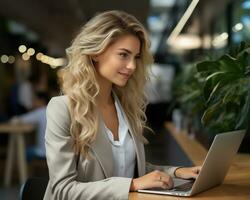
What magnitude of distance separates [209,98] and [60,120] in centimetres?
82

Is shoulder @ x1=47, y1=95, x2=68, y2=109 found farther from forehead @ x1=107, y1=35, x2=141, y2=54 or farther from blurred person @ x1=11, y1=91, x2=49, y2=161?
blurred person @ x1=11, y1=91, x2=49, y2=161

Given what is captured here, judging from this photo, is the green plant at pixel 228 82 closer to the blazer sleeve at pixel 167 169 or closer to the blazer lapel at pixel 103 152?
the blazer sleeve at pixel 167 169

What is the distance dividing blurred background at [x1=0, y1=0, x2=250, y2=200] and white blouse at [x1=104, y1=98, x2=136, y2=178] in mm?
382

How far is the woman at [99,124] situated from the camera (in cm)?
192

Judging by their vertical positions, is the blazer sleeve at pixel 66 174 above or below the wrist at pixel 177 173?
above

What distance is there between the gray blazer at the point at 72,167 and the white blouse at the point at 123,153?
59mm

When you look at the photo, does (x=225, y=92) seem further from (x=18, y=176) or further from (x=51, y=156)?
(x=18, y=176)

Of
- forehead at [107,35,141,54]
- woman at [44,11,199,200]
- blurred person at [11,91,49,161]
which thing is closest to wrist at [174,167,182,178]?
woman at [44,11,199,200]

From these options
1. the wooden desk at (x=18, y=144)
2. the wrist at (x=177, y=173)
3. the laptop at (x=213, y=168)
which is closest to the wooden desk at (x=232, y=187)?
the laptop at (x=213, y=168)

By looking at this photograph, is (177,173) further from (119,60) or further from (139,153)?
(119,60)

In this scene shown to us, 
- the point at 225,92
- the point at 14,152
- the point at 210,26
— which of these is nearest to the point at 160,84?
the point at 210,26

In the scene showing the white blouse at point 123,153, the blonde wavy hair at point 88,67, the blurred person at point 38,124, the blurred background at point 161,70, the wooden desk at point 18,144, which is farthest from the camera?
the wooden desk at point 18,144

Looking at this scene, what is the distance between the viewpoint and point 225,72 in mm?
2451

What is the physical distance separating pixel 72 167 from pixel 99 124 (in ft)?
0.75
